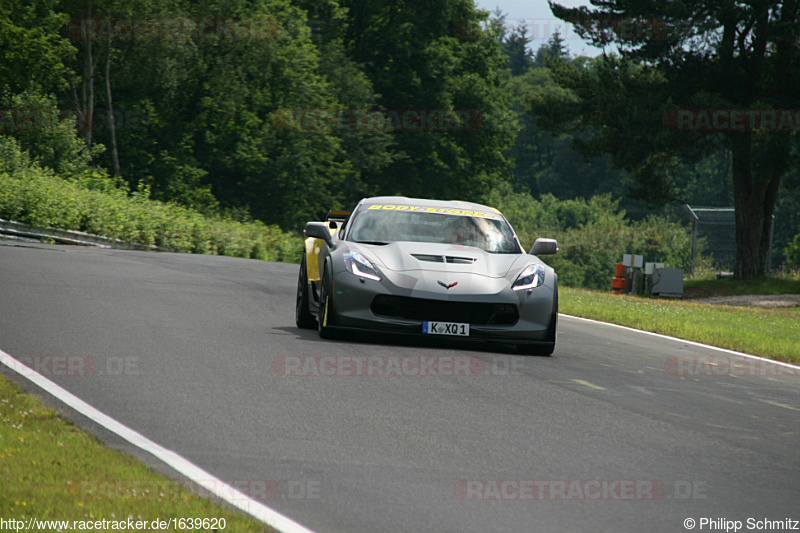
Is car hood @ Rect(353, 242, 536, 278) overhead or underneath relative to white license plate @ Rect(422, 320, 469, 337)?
overhead

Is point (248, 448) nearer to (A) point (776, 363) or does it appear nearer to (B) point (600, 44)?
(A) point (776, 363)

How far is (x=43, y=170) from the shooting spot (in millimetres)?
36938

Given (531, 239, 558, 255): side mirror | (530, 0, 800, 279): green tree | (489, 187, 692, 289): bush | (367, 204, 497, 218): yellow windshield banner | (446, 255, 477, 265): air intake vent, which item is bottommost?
(489, 187, 692, 289): bush

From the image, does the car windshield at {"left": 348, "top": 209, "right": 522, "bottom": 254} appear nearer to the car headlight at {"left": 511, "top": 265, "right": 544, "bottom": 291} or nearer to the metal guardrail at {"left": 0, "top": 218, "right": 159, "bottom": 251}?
the car headlight at {"left": 511, "top": 265, "right": 544, "bottom": 291}

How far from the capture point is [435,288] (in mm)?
9898

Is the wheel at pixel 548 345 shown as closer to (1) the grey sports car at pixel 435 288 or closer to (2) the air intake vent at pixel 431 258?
(1) the grey sports car at pixel 435 288

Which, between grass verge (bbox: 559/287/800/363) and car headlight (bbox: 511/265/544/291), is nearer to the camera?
car headlight (bbox: 511/265/544/291)

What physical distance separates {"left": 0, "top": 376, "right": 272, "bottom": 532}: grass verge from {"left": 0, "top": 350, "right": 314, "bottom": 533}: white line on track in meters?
0.12

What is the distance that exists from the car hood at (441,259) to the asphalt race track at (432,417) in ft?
2.74

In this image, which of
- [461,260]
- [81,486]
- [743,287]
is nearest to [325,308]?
[461,260]

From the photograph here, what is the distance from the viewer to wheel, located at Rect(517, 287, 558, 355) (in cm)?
1032

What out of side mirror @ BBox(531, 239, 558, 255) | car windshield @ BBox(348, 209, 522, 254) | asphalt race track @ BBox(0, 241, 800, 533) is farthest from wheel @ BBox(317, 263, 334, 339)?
side mirror @ BBox(531, 239, 558, 255)

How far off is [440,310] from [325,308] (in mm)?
1244

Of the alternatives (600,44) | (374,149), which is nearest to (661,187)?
(600,44)
